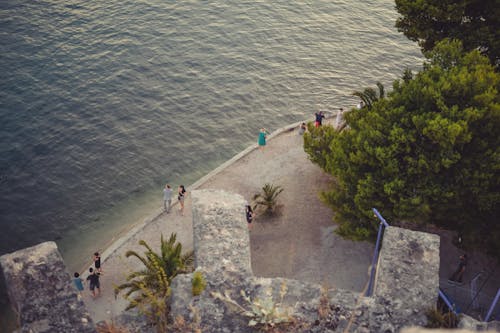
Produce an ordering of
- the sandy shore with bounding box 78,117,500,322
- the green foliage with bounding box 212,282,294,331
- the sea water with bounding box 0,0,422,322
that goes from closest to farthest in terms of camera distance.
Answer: the green foliage with bounding box 212,282,294,331, the sandy shore with bounding box 78,117,500,322, the sea water with bounding box 0,0,422,322

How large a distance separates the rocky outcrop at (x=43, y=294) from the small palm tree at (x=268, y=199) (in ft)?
43.0

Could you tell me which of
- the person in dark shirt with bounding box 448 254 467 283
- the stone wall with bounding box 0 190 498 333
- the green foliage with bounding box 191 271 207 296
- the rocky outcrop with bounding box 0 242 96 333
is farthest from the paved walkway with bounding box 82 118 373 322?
the rocky outcrop with bounding box 0 242 96 333

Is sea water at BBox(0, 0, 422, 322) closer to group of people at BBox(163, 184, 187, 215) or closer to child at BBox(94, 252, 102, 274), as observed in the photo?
group of people at BBox(163, 184, 187, 215)

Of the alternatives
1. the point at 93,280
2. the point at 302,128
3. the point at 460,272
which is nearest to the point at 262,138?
the point at 302,128

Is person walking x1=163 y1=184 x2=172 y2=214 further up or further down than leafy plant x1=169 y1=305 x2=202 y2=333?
further down

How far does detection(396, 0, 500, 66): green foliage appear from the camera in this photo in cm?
2122

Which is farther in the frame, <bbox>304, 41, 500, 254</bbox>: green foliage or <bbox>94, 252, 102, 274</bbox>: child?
<bbox>94, 252, 102, 274</bbox>: child

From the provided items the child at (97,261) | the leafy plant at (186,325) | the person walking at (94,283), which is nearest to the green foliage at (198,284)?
the leafy plant at (186,325)

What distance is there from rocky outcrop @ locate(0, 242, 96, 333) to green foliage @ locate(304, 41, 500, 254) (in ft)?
37.1

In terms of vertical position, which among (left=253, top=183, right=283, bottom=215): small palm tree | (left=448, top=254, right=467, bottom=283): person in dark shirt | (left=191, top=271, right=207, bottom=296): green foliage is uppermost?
A: (left=191, top=271, right=207, bottom=296): green foliage

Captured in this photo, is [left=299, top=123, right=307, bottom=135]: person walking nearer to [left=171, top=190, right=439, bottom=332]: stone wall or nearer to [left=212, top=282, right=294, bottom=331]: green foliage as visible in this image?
[left=171, top=190, right=439, bottom=332]: stone wall

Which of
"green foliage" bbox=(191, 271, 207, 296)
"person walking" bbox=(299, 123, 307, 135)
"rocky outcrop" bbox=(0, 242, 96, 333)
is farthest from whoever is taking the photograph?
"person walking" bbox=(299, 123, 307, 135)

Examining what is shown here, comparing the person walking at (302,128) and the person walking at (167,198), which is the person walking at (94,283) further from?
the person walking at (302,128)

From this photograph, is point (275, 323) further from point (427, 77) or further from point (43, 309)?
point (427, 77)
